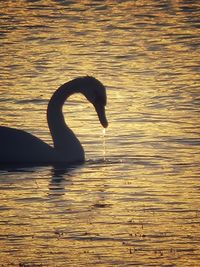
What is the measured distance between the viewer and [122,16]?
32938mm

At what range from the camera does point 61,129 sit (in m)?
20.6

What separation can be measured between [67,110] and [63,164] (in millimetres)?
3716

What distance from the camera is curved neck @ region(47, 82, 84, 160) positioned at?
795 inches

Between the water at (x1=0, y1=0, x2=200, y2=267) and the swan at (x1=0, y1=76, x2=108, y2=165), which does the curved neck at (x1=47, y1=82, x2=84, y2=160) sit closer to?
the swan at (x1=0, y1=76, x2=108, y2=165)

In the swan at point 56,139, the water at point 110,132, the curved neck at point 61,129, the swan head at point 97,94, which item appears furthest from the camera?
the swan head at point 97,94

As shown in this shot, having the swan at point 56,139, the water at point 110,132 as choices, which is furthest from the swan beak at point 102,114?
the water at point 110,132

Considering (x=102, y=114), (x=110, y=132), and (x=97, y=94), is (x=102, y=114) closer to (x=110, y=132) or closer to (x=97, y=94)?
(x=97, y=94)

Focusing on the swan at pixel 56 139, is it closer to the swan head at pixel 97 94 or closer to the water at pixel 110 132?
the swan head at pixel 97 94

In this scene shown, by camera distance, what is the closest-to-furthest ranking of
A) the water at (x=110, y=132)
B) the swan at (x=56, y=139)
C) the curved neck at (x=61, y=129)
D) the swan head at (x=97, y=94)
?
the water at (x=110, y=132) → the swan at (x=56, y=139) → the curved neck at (x=61, y=129) → the swan head at (x=97, y=94)

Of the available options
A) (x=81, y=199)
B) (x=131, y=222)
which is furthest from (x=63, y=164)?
(x=131, y=222)

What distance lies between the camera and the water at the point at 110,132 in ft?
49.5

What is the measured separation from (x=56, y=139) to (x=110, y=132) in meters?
1.59

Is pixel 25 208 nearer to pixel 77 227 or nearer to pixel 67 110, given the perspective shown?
pixel 77 227

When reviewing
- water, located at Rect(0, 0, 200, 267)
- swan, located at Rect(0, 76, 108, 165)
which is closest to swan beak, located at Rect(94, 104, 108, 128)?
swan, located at Rect(0, 76, 108, 165)
